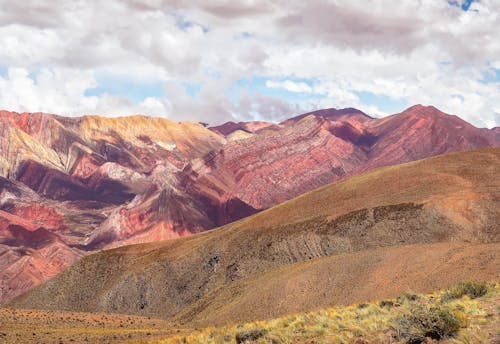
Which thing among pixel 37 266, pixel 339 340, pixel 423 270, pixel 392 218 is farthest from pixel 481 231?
pixel 37 266

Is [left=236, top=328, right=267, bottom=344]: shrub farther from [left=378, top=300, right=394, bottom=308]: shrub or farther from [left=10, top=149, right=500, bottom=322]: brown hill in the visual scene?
[left=10, top=149, right=500, bottom=322]: brown hill

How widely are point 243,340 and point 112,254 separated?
248 feet

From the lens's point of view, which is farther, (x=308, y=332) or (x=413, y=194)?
(x=413, y=194)

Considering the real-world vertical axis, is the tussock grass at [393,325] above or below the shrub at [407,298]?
Answer: above

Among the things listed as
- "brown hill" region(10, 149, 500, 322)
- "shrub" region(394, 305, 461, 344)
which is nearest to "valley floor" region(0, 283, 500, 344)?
"shrub" region(394, 305, 461, 344)

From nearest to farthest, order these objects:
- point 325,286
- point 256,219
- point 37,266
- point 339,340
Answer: point 339,340 → point 325,286 → point 256,219 → point 37,266

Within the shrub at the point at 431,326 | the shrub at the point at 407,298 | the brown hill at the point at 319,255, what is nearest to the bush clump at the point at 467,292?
the shrub at the point at 407,298

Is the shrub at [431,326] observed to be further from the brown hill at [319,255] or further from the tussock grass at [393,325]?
the brown hill at [319,255]

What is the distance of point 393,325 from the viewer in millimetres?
21359

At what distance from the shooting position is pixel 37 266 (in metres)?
177

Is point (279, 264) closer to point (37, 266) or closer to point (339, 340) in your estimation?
point (339, 340)

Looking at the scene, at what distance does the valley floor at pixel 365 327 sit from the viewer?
1939cm

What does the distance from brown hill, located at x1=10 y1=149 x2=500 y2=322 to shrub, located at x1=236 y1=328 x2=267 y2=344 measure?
27065mm

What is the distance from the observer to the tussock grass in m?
19.1
